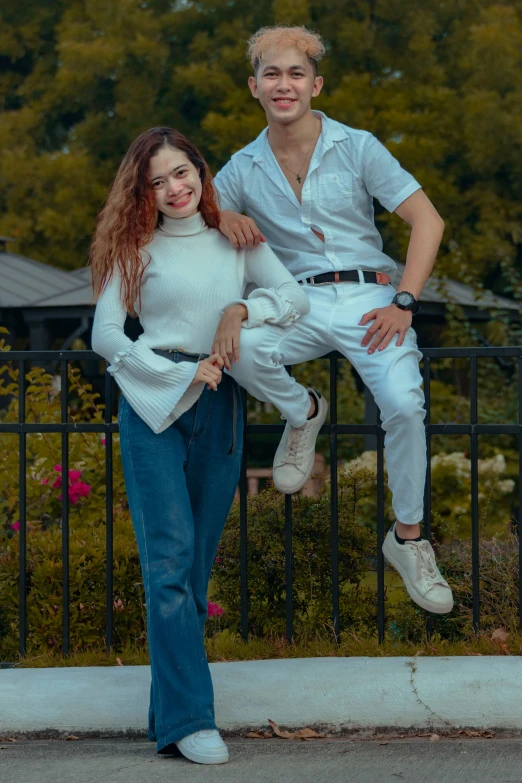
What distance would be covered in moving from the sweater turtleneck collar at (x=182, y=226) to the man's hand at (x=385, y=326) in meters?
0.65

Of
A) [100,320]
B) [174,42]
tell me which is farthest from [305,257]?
[174,42]

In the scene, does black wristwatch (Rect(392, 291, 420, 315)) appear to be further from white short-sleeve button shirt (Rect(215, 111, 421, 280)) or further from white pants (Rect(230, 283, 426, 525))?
white short-sleeve button shirt (Rect(215, 111, 421, 280))

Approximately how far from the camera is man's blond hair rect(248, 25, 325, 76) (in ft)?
12.7

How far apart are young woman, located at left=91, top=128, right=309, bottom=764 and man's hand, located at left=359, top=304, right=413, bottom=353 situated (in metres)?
0.24

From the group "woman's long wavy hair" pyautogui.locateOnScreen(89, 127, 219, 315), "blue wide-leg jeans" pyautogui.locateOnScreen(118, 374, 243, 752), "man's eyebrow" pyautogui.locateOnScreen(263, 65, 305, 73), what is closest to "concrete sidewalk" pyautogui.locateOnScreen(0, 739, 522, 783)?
"blue wide-leg jeans" pyautogui.locateOnScreen(118, 374, 243, 752)

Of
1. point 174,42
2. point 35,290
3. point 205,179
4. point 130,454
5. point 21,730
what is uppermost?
point 174,42

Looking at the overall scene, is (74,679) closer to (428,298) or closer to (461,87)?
(428,298)

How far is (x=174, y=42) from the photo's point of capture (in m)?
21.5

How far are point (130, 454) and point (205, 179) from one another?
3.17ft

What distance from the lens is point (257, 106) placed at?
19.3 meters

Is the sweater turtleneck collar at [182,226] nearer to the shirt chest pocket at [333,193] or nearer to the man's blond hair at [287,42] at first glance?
the shirt chest pocket at [333,193]

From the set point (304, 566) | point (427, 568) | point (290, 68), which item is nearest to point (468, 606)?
point (304, 566)

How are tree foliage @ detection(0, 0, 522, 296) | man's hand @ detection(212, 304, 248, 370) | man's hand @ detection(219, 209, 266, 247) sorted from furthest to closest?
tree foliage @ detection(0, 0, 522, 296)
man's hand @ detection(219, 209, 266, 247)
man's hand @ detection(212, 304, 248, 370)

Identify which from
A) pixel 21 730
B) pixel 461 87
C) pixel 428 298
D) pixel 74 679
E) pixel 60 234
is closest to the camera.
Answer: pixel 21 730
